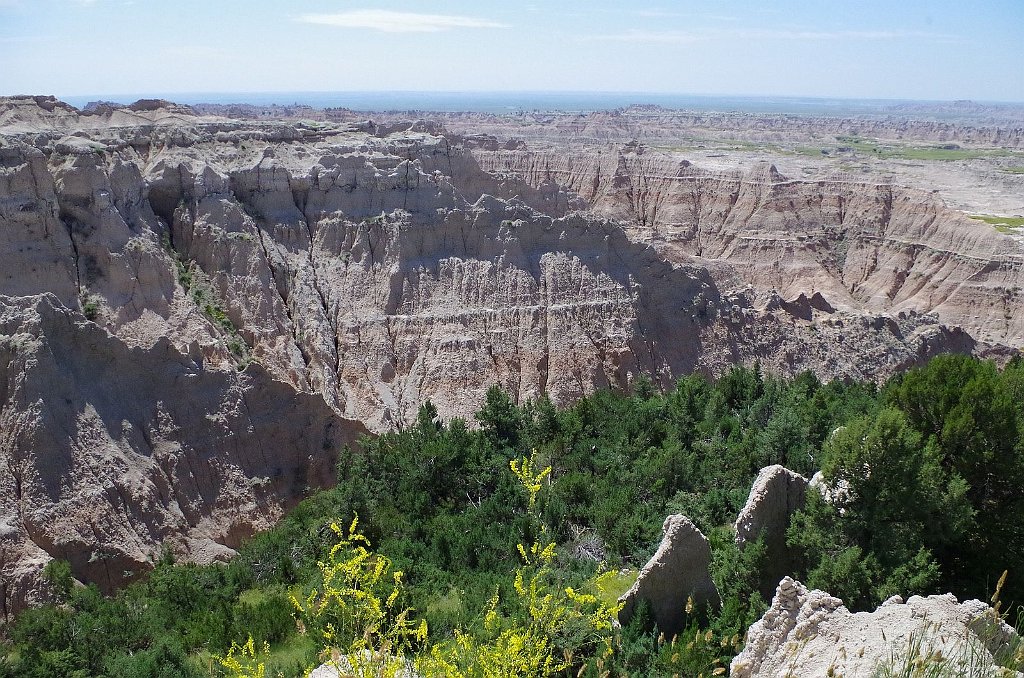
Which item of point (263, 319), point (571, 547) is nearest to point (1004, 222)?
point (263, 319)

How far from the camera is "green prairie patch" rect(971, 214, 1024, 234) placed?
86.1m

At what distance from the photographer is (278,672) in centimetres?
1327

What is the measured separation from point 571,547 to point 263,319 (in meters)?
23.7

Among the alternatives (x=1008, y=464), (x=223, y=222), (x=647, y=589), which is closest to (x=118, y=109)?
(x=223, y=222)

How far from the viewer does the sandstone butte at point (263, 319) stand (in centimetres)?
2445

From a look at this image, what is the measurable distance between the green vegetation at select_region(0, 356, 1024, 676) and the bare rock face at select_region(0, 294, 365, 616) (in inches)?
71.2

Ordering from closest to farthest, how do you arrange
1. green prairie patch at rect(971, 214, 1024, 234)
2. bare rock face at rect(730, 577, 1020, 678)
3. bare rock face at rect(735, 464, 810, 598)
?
bare rock face at rect(730, 577, 1020, 678) < bare rock face at rect(735, 464, 810, 598) < green prairie patch at rect(971, 214, 1024, 234)

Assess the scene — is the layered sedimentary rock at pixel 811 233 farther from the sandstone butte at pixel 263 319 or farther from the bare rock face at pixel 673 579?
the bare rock face at pixel 673 579

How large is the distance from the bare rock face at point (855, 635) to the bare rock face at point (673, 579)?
276 centimetres

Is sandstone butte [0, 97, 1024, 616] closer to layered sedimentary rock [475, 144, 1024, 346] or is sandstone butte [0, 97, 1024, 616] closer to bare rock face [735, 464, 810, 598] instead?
bare rock face [735, 464, 810, 598]

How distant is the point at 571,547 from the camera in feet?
61.0

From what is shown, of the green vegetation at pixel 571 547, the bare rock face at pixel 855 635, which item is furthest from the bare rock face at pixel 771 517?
the bare rock face at pixel 855 635

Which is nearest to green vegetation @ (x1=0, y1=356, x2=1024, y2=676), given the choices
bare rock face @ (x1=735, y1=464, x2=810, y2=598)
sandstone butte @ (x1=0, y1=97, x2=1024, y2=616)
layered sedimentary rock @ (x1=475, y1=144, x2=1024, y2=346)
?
bare rock face @ (x1=735, y1=464, x2=810, y2=598)

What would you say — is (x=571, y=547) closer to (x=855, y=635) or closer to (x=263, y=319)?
(x=855, y=635)
